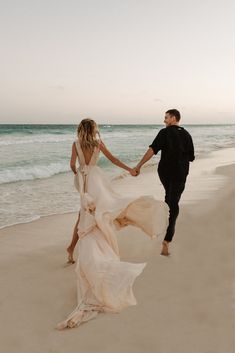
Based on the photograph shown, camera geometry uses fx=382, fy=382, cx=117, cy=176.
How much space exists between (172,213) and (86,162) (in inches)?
65.4

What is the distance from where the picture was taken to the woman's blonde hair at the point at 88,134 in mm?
4426

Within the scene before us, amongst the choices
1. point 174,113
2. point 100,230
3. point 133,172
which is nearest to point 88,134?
point 100,230

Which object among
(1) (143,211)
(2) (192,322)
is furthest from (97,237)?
(2) (192,322)

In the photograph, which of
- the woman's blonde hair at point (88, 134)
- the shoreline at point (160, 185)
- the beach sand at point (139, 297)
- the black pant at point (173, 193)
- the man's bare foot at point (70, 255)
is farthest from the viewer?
the shoreline at point (160, 185)

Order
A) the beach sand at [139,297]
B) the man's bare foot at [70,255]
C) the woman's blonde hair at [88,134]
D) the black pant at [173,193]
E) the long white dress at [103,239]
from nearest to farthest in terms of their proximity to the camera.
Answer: the beach sand at [139,297], the long white dress at [103,239], the woman's blonde hair at [88,134], the man's bare foot at [70,255], the black pant at [173,193]

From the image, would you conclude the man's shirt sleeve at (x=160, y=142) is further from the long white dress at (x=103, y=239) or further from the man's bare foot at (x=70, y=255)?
the man's bare foot at (x=70, y=255)

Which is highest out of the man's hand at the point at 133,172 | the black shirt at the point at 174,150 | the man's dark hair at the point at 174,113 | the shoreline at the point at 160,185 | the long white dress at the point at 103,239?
the man's dark hair at the point at 174,113

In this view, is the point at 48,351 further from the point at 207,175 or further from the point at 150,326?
the point at 207,175

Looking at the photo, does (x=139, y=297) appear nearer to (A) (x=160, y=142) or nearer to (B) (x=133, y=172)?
(B) (x=133, y=172)

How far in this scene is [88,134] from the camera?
4477 mm

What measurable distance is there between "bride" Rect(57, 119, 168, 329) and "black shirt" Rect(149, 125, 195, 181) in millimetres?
819

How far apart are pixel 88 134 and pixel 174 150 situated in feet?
4.75

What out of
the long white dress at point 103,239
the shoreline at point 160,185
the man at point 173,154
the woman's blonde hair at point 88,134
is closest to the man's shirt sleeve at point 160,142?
the man at point 173,154

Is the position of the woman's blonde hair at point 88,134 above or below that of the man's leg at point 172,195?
above
